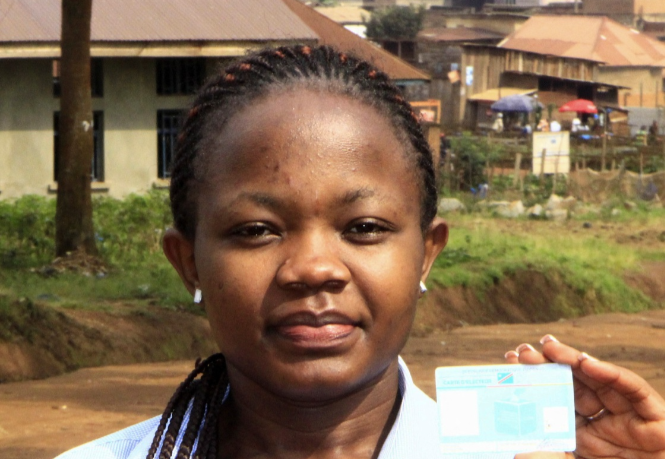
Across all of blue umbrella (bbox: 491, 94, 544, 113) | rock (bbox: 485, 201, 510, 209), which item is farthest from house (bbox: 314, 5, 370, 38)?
rock (bbox: 485, 201, 510, 209)

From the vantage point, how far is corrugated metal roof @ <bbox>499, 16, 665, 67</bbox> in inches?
1519

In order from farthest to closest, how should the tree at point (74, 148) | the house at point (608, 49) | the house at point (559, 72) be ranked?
the house at point (608, 49)
the house at point (559, 72)
the tree at point (74, 148)

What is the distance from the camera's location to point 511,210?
774 inches

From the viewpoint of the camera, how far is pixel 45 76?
16250 mm

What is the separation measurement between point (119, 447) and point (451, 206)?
59.5 ft

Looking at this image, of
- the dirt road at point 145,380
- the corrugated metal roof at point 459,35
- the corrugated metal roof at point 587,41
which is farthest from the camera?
the corrugated metal roof at point 459,35

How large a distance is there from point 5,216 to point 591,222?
36.2 ft

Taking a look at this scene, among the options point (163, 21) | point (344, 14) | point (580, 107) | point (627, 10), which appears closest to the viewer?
point (163, 21)

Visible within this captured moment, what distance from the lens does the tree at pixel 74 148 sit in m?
10.8

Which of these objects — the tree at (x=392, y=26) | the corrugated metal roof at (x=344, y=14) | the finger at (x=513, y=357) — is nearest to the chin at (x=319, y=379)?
the finger at (x=513, y=357)

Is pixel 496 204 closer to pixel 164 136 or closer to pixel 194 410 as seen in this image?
pixel 164 136

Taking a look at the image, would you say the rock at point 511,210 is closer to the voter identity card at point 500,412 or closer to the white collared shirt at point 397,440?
the white collared shirt at point 397,440

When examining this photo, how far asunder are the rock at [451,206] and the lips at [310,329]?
58.4 feet

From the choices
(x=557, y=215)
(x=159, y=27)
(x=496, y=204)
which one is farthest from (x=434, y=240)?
(x=496, y=204)
